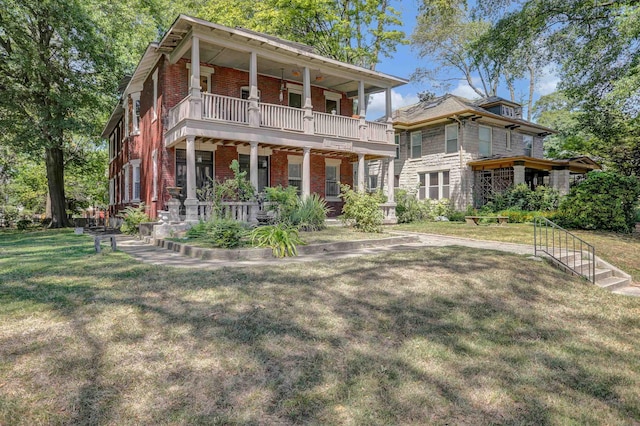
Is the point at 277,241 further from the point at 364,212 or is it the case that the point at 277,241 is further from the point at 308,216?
the point at 364,212

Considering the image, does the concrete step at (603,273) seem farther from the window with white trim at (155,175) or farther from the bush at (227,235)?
the window with white trim at (155,175)

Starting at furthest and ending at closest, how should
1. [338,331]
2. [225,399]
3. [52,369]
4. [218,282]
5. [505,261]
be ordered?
[505,261] → [218,282] → [338,331] → [52,369] → [225,399]

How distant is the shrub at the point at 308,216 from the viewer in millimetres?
10740

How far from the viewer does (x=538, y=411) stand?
2691 millimetres

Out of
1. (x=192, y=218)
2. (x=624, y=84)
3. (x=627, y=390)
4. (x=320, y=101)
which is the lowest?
(x=627, y=390)

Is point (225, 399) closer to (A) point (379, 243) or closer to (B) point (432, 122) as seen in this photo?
(A) point (379, 243)

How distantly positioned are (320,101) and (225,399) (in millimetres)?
15959

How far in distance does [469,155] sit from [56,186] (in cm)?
2253

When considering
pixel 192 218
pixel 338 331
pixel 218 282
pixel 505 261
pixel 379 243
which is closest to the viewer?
pixel 338 331

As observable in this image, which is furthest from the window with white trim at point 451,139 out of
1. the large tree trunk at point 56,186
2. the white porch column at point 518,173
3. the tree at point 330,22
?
the large tree trunk at point 56,186

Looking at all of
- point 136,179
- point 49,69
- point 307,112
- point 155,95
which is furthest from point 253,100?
point 49,69

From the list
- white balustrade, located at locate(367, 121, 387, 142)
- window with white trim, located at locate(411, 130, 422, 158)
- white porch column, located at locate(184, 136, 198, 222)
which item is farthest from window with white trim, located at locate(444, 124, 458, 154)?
white porch column, located at locate(184, 136, 198, 222)

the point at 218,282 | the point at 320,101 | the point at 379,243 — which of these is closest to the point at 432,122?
the point at 320,101

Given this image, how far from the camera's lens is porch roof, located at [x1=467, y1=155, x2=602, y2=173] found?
1883cm
